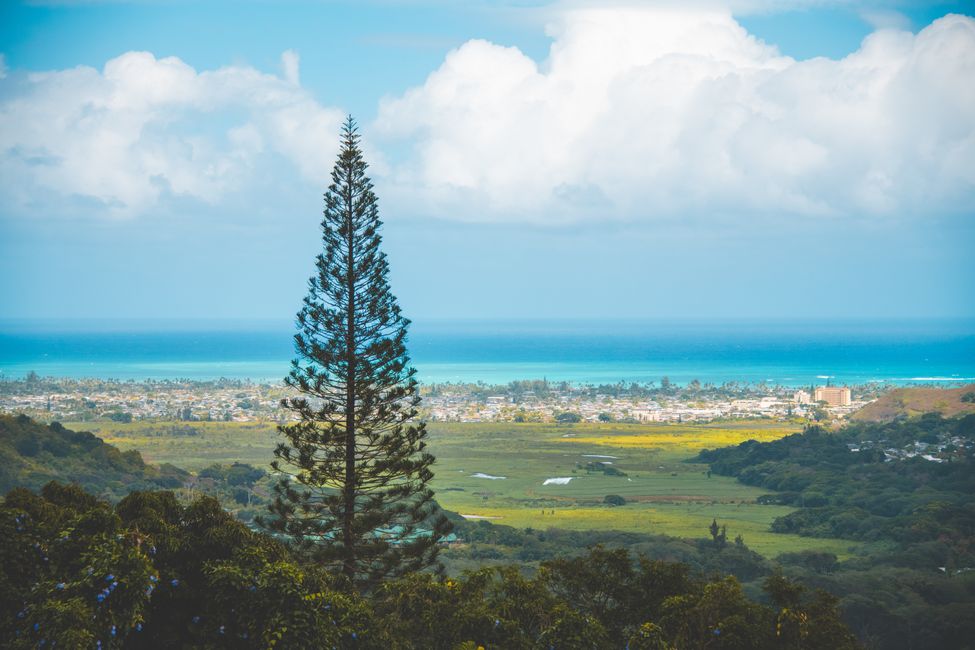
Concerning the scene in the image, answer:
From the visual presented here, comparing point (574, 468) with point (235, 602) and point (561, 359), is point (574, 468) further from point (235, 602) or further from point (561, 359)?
point (561, 359)

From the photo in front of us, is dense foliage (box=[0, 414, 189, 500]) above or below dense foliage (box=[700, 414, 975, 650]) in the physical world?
above

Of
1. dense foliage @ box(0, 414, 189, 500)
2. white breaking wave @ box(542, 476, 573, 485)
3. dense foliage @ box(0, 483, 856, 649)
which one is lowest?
white breaking wave @ box(542, 476, 573, 485)

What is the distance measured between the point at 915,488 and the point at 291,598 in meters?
41.5

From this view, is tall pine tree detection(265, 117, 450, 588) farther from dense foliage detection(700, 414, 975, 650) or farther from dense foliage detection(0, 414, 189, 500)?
dense foliage detection(0, 414, 189, 500)

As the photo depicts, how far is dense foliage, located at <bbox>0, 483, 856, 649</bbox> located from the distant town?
174 ft

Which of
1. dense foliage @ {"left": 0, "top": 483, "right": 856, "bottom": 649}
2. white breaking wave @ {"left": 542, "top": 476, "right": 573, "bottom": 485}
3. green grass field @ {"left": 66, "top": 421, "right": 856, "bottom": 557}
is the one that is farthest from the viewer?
white breaking wave @ {"left": 542, "top": 476, "right": 573, "bottom": 485}

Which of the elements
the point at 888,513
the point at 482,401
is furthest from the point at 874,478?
the point at 482,401

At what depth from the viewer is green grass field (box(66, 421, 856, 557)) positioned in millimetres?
38531

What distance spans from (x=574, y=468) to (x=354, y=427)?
36588mm

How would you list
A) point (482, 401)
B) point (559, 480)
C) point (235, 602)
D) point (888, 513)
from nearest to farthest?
point (235, 602) < point (888, 513) < point (559, 480) < point (482, 401)

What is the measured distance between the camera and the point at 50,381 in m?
87.4

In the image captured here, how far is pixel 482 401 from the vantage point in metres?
85.4

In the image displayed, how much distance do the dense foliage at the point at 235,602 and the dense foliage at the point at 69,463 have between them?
2712cm

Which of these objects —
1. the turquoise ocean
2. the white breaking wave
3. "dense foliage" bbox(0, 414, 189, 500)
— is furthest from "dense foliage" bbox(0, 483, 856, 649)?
the turquoise ocean
